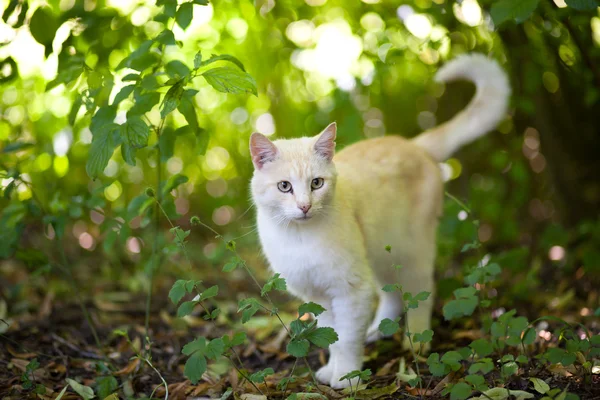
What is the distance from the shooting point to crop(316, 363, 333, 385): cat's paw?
9.10 ft

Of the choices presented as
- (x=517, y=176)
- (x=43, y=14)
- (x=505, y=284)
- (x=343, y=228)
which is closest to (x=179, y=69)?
(x=43, y=14)

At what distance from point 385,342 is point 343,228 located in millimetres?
832

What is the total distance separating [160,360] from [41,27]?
5.77 ft

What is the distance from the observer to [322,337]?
2.14 meters

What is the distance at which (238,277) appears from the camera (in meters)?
4.86

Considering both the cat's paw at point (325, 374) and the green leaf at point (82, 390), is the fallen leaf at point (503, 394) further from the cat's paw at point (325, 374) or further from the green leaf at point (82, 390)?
the green leaf at point (82, 390)

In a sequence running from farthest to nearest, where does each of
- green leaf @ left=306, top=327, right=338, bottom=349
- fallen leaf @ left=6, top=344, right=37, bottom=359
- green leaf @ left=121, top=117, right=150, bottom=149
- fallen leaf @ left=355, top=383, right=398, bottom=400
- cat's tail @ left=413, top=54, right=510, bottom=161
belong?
cat's tail @ left=413, top=54, right=510, bottom=161, fallen leaf @ left=6, top=344, right=37, bottom=359, fallen leaf @ left=355, top=383, right=398, bottom=400, green leaf @ left=121, top=117, right=150, bottom=149, green leaf @ left=306, top=327, right=338, bottom=349

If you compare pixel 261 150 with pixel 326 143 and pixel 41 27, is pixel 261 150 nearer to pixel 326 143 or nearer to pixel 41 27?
pixel 326 143

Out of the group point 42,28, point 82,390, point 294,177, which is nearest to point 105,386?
point 82,390

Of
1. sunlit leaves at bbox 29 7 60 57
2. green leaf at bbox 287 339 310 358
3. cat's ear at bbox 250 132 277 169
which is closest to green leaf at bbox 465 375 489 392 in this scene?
green leaf at bbox 287 339 310 358

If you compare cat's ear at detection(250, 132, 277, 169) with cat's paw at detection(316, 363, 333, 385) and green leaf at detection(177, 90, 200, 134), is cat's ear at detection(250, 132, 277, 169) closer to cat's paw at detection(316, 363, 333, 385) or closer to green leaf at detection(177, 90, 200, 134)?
green leaf at detection(177, 90, 200, 134)

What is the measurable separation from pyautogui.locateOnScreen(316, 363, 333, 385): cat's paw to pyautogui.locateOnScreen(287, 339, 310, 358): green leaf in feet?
2.25

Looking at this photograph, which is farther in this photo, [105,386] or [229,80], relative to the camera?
[105,386]

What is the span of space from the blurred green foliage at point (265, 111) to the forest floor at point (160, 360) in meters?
0.37
